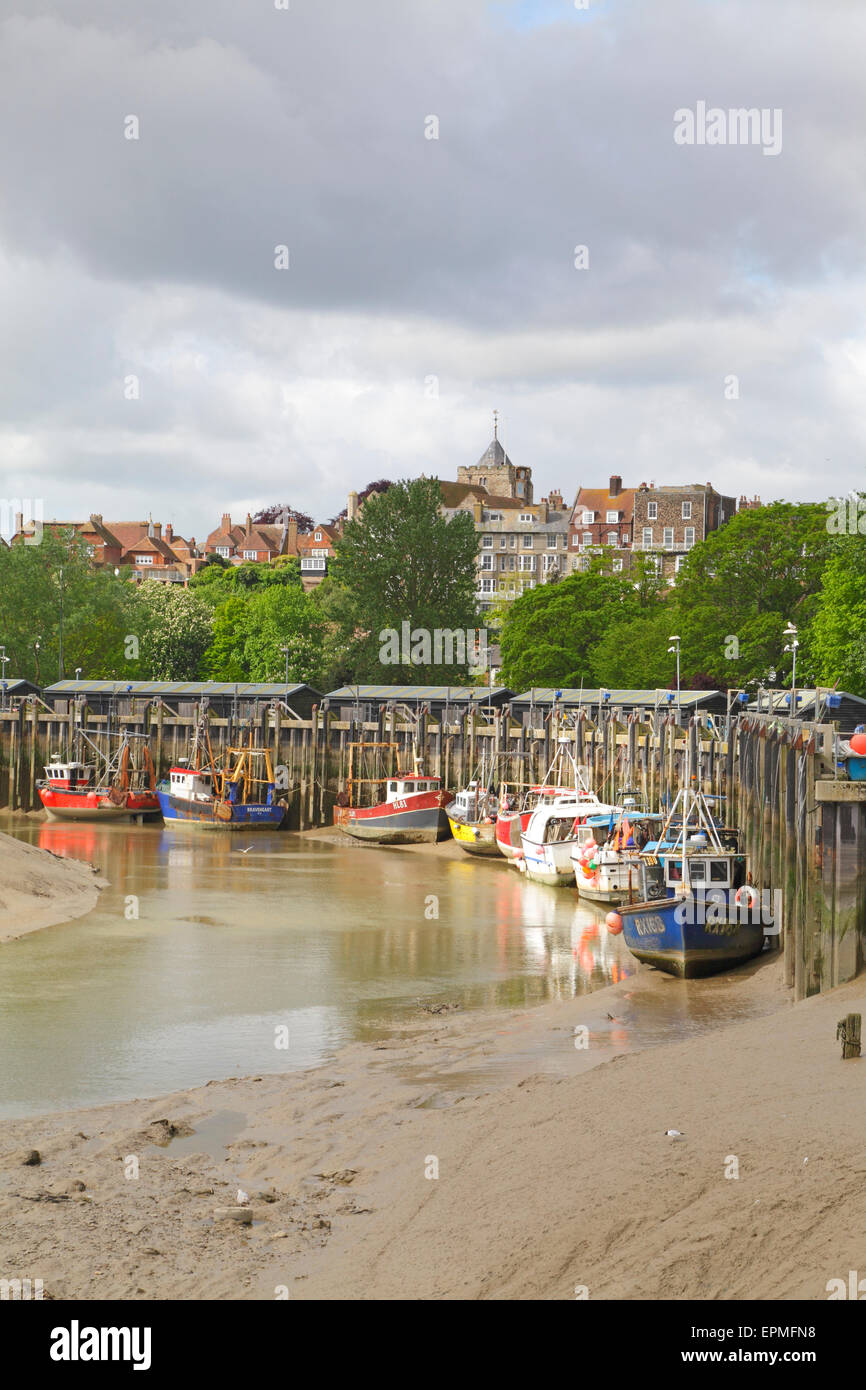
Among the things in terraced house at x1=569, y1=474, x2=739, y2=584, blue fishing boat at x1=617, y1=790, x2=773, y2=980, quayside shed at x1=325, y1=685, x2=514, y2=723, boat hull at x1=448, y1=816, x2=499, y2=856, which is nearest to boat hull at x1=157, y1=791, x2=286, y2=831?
quayside shed at x1=325, y1=685, x2=514, y2=723

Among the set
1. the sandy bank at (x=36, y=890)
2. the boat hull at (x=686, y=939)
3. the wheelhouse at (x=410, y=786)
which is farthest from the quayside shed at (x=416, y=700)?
the boat hull at (x=686, y=939)

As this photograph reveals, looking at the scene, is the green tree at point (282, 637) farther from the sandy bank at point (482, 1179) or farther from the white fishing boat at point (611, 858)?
the sandy bank at point (482, 1179)

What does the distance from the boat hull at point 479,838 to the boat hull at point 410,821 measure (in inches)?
133

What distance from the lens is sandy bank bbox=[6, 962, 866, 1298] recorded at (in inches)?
420

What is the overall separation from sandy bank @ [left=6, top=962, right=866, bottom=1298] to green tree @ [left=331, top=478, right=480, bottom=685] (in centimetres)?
7036

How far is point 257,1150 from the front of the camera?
1586cm

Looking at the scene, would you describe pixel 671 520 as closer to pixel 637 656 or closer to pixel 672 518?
pixel 672 518

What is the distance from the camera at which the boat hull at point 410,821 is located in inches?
2336

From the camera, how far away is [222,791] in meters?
68.8

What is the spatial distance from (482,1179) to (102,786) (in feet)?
200

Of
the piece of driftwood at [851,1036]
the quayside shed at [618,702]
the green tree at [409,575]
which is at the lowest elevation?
the piece of driftwood at [851,1036]

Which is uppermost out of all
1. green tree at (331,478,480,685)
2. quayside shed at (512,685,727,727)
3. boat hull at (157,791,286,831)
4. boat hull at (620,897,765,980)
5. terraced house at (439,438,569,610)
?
terraced house at (439,438,569,610)

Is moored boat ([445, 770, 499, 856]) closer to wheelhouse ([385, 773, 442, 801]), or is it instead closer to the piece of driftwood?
wheelhouse ([385, 773, 442, 801])

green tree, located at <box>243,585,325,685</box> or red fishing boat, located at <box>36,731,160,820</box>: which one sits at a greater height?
green tree, located at <box>243,585,325,685</box>
